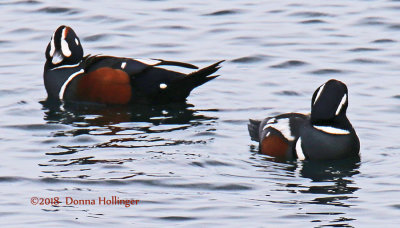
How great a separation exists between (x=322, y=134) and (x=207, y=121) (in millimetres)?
2150

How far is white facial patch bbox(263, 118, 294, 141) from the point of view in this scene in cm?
1183

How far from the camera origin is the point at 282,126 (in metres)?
11.9

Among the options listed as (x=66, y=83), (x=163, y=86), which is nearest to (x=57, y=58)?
(x=66, y=83)

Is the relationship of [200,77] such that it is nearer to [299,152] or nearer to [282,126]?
[282,126]

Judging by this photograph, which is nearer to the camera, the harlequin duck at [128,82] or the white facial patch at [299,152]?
the white facial patch at [299,152]

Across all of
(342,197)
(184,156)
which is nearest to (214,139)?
(184,156)

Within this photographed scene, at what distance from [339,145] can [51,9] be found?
926 cm

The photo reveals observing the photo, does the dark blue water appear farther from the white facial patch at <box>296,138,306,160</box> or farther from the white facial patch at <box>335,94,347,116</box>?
the white facial patch at <box>335,94,347,116</box>

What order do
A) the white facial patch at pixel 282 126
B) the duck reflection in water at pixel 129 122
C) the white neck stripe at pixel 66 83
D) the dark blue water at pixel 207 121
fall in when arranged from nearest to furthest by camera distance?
the dark blue water at pixel 207 121
the white facial patch at pixel 282 126
the duck reflection in water at pixel 129 122
the white neck stripe at pixel 66 83

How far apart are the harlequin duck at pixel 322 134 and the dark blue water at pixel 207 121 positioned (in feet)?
0.46

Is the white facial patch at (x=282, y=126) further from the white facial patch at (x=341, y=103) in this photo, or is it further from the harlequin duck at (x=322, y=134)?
the white facial patch at (x=341, y=103)

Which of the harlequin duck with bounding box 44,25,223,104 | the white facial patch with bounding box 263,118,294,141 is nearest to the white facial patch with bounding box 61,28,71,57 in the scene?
the harlequin duck with bounding box 44,25,223,104

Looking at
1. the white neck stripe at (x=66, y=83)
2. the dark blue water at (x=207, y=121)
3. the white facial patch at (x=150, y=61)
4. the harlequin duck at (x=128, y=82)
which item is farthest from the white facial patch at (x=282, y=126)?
the white neck stripe at (x=66, y=83)

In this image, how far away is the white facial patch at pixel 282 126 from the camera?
1183 centimetres
